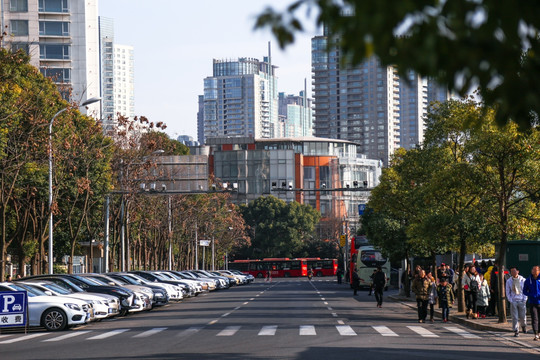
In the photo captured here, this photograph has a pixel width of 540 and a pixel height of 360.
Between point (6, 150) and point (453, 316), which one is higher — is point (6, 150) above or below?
above

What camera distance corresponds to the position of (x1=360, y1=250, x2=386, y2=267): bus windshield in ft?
209

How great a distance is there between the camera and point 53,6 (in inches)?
3885

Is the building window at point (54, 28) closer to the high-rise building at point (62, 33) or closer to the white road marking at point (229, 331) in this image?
the high-rise building at point (62, 33)

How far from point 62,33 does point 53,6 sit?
3118 mm

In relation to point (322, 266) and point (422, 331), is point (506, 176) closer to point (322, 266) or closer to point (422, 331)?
point (422, 331)

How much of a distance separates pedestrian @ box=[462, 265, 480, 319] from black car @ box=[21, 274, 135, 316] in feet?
38.4

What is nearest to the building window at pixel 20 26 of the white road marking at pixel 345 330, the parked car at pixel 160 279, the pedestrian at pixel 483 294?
the parked car at pixel 160 279

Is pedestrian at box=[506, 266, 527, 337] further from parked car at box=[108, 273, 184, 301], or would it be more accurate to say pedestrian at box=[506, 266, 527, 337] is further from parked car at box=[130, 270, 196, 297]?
parked car at box=[130, 270, 196, 297]

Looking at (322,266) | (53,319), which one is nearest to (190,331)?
(53,319)

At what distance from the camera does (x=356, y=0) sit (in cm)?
461

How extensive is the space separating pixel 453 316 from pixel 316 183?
121 meters

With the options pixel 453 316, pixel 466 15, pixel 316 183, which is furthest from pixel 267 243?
pixel 466 15

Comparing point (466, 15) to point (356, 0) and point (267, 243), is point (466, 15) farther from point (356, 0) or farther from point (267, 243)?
point (267, 243)

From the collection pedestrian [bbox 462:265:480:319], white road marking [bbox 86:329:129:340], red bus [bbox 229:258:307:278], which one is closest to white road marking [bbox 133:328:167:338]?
white road marking [bbox 86:329:129:340]
